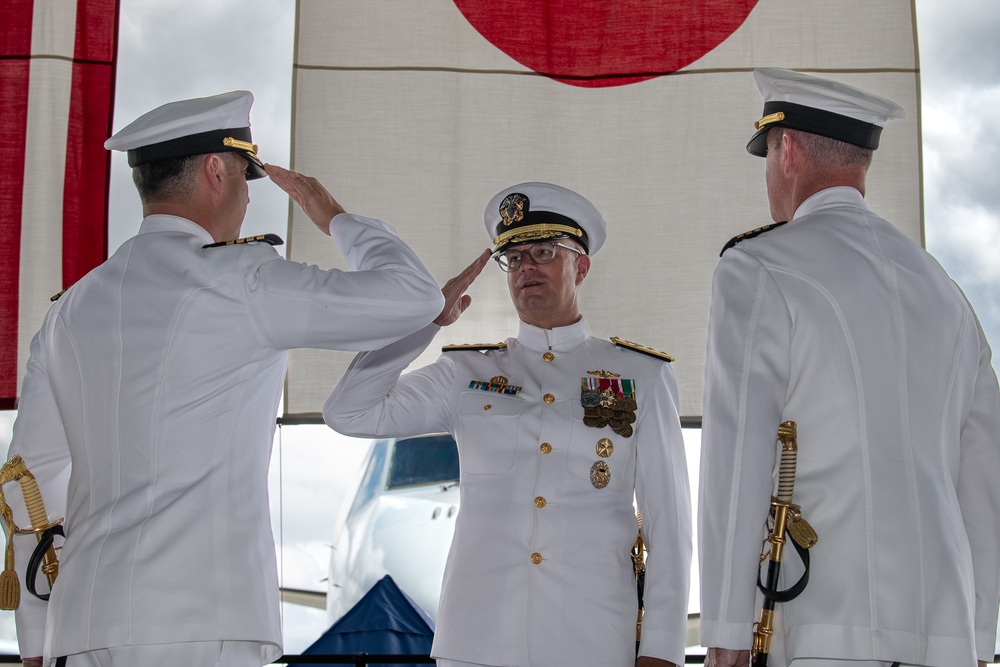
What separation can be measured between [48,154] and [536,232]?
1.82m

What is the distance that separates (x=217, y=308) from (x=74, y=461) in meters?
0.41

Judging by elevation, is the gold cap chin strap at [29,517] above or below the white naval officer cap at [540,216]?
below

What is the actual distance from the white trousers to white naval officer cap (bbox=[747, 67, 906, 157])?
1.48 metres

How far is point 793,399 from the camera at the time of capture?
→ 194cm

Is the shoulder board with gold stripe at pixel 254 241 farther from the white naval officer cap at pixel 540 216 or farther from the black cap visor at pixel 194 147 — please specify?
the white naval officer cap at pixel 540 216

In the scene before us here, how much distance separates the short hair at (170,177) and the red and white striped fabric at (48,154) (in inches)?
58.7

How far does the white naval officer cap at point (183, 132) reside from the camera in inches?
83.1

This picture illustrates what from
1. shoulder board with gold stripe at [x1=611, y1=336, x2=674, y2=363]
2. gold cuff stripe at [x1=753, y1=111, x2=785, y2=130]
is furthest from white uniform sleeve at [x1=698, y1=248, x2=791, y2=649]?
shoulder board with gold stripe at [x1=611, y1=336, x2=674, y2=363]

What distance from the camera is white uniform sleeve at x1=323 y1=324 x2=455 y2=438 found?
8.39 feet

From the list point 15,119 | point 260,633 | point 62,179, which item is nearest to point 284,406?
point 62,179

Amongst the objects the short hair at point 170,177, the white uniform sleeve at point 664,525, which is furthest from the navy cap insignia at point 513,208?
the short hair at point 170,177

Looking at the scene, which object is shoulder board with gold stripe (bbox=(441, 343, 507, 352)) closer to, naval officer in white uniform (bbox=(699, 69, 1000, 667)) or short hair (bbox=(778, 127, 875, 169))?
naval officer in white uniform (bbox=(699, 69, 1000, 667))

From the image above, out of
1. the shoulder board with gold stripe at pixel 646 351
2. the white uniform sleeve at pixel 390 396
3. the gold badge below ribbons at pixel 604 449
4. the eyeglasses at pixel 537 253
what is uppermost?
the eyeglasses at pixel 537 253

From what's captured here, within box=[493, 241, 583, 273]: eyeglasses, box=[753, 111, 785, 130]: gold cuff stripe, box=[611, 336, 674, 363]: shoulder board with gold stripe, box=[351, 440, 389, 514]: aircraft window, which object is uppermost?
box=[753, 111, 785, 130]: gold cuff stripe
